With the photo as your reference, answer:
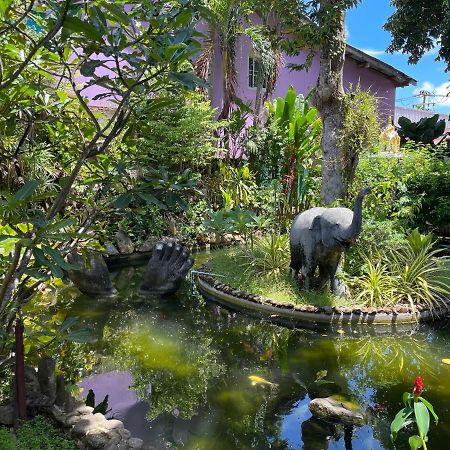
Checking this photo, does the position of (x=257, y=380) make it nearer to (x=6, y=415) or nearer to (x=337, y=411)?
(x=337, y=411)

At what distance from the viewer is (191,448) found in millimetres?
3268

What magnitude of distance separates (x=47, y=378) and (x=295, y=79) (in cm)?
1624

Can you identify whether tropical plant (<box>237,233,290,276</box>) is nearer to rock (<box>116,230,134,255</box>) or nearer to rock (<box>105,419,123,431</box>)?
rock (<box>116,230,134,255</box>)

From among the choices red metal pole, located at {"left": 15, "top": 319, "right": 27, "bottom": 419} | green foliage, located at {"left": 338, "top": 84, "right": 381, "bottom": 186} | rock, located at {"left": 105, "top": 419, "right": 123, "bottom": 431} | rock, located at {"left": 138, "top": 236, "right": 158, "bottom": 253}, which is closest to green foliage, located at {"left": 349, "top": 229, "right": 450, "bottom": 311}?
green foliage, located at {"left": 338, "top": 84, "right": 381, "bottom": 186}

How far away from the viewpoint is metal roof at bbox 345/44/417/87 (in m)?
17.0

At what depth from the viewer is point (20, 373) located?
2773 millimetres

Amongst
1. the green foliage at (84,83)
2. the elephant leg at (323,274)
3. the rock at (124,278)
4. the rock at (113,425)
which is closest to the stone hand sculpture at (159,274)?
the rock at (124,278)

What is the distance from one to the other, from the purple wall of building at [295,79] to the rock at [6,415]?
1212cm

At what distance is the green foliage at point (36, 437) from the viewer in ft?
8.39

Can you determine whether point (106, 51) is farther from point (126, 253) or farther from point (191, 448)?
point (126, 253)

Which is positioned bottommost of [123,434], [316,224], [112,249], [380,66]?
[123,434]

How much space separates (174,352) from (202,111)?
755 centimetres

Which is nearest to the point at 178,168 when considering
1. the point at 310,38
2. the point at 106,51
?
the point at 310,38

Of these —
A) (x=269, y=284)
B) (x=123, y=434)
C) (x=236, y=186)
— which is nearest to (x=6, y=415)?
(x=123, y=434)
